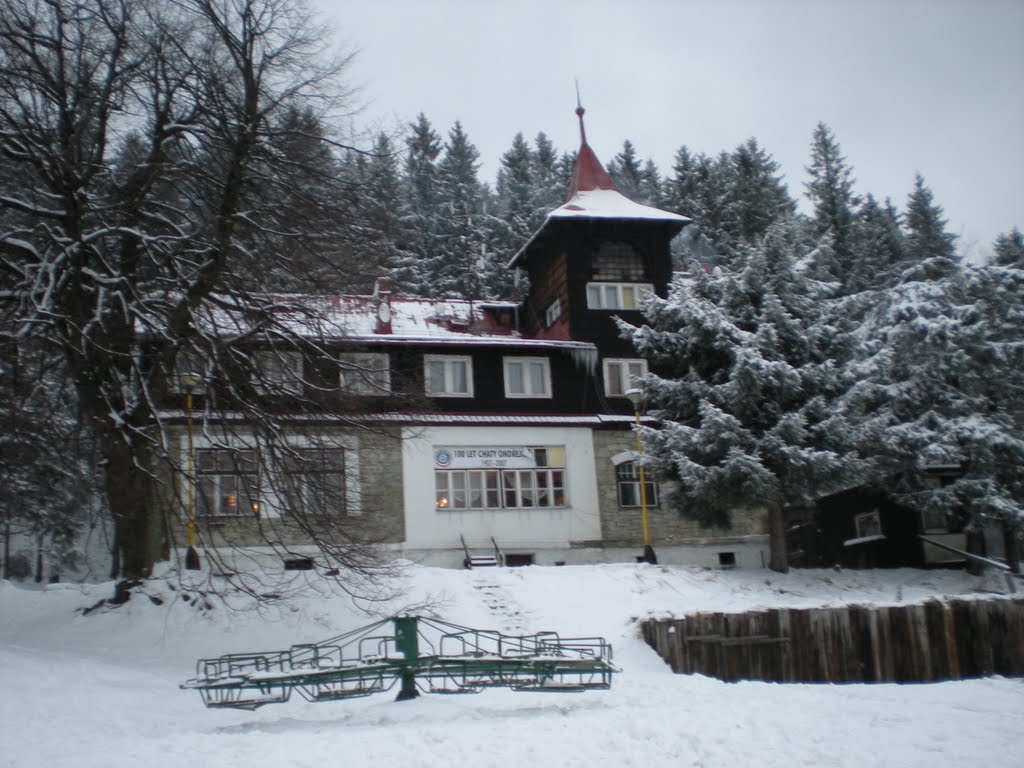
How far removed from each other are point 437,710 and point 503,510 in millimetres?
19822

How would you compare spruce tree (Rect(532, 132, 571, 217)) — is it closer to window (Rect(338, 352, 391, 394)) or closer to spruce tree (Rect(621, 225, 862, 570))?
spruce tree (Rect(621, 225, 862, 570))

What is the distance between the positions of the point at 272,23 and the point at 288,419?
25.7 ft

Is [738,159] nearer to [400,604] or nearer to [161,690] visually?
[400,604]

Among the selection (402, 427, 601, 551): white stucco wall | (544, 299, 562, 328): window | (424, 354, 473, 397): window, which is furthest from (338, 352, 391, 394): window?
(544, 299, 562, 328): window

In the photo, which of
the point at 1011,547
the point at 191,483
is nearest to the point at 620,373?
the point at 1011,547

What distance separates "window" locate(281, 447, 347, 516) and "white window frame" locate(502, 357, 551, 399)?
52.0ft

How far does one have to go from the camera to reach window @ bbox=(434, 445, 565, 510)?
1332 inches

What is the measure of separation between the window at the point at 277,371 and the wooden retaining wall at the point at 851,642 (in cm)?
874

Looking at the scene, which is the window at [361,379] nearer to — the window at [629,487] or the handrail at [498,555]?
the handrail at [498,555]

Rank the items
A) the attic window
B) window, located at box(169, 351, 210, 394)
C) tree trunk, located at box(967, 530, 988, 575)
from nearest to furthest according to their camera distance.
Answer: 1. window, located at box(169, 351, 210, 394)
2. tree trunk, located at box(967, 530, 988, 575)
3. the attic window

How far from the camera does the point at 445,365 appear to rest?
35.4m

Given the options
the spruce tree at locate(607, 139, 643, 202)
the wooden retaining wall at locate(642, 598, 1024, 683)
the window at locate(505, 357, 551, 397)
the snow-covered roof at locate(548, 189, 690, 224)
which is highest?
the spruce tree at locate(607, 139, 643, 202)

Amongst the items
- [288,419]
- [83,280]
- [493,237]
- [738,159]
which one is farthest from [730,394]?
[738,159]

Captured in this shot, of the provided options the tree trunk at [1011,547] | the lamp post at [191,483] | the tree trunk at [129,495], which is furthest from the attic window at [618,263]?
the tree trunk at [129,495]
